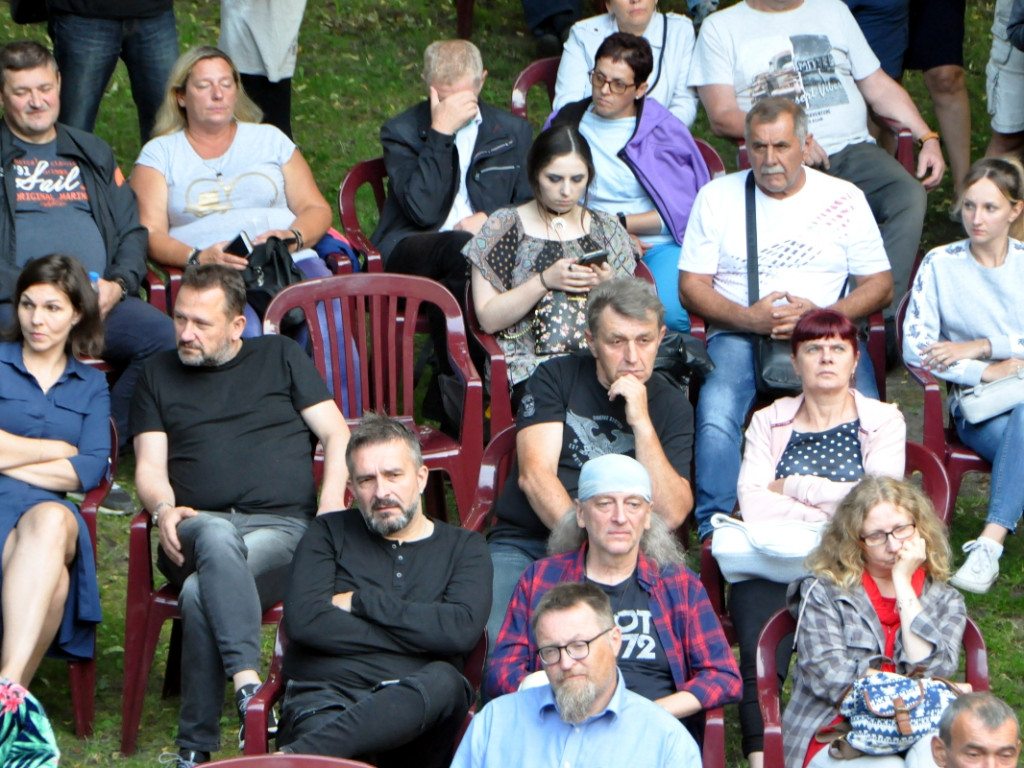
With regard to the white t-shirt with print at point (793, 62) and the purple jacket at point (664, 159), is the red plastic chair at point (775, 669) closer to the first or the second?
the purple jacket at point (664, 159)

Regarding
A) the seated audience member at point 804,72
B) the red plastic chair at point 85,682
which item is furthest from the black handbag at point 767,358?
the red plastic chair at point 85,682

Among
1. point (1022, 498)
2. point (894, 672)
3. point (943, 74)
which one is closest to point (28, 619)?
point (894, 672)

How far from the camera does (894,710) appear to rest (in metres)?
3.87

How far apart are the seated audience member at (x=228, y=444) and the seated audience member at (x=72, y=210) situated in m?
0.76

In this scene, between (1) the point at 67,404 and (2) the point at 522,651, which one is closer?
(2) the point at 522,651

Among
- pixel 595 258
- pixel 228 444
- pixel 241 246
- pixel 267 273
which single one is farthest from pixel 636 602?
pixel 241 246

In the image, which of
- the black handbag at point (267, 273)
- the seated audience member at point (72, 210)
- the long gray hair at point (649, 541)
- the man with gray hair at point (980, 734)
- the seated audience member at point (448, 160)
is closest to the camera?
the man with gray hair at point (980, 734)

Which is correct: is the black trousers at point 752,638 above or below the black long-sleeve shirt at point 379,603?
A: below

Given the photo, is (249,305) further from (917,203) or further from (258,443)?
(917,203)

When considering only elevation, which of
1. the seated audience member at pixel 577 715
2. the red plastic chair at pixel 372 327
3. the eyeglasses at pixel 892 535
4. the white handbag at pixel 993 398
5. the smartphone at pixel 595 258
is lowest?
the seated audience member at pixel 577 715

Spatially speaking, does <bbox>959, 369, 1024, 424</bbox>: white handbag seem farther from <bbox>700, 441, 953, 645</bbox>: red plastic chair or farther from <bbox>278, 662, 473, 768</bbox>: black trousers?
<bbox>278, 662, 473, 768</bbox>: black trousers

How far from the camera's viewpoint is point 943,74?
24.2ft

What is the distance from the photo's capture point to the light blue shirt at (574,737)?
3676mm

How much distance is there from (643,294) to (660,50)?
229 centimetres
